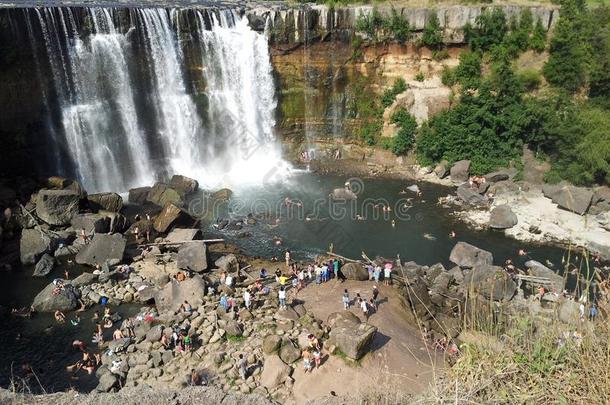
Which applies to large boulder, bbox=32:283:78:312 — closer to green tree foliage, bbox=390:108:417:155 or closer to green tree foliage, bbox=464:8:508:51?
green tree foliage, bbox=390:108:417:155

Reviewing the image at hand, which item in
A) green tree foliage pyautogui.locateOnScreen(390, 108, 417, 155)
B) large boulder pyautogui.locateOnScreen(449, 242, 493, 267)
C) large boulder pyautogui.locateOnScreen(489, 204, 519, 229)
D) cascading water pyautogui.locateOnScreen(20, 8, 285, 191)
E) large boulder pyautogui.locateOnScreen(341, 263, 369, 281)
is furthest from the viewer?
green tree foliage pyautogui.locateOnScreen(390, 108, 417, 155)

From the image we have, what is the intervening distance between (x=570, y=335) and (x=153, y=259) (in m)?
21.1

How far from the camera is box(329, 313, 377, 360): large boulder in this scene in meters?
16.1

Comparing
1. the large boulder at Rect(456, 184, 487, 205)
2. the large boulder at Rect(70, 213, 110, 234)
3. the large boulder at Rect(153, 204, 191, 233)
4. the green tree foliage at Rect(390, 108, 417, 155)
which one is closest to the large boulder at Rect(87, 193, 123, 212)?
the large boulder at Rect(70, 213, 110, 234)

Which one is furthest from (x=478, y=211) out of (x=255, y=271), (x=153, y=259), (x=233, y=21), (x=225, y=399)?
(x=225, y=399)

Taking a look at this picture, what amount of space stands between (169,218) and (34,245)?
6482mm

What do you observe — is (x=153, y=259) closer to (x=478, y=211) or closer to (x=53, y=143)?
(x=53, y=143)

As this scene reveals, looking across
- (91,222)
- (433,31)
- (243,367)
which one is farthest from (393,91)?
(243,367)

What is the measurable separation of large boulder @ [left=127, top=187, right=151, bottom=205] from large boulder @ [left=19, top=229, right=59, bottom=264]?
5.95 metres

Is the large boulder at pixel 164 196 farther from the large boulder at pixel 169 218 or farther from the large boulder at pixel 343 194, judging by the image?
the large boulder at pixel 343 194

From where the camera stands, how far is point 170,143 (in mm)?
34281

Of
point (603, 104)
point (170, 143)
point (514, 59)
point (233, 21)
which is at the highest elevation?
point (233, 21)

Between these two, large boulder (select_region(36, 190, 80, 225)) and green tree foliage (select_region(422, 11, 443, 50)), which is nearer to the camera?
large boulder (select_region(36, 190, 80, 225))

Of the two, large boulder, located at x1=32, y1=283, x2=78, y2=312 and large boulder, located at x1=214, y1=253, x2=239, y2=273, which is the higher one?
large boulder, located at x1=32, y1=283, x2=78, y2=312
